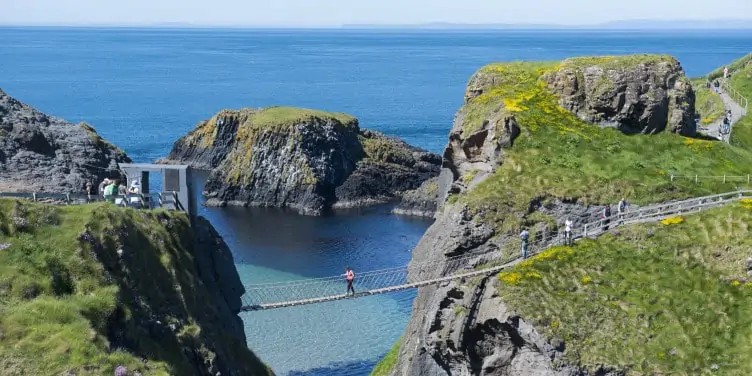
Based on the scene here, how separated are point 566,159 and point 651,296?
36.4ft

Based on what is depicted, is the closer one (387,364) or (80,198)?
(80,198)

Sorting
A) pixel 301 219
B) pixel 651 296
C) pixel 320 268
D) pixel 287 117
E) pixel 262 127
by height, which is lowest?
pixel 301 219

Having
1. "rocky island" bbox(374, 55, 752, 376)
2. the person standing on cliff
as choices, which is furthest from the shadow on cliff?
the person standing on cliff

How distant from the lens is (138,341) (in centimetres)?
2644

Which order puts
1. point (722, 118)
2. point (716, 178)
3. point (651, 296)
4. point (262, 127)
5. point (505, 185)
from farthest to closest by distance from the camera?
point (262, 127) → point (722, 118) → point (716, 178) → point (505, 185) → point (651, 296)

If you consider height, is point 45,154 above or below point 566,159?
above

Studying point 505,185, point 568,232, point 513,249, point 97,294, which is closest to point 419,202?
point 505,185

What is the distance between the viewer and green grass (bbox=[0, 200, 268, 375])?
2359cm

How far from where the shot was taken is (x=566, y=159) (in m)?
45.9

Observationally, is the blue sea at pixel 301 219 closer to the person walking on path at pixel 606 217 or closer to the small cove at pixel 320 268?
the small cove at pixel 320 268

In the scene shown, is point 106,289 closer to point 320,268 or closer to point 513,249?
point 513,249

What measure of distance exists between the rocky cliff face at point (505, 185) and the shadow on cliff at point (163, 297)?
1036 centimetres

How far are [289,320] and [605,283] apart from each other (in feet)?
90.9

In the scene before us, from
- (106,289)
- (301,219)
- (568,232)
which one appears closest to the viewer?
(106,289)
